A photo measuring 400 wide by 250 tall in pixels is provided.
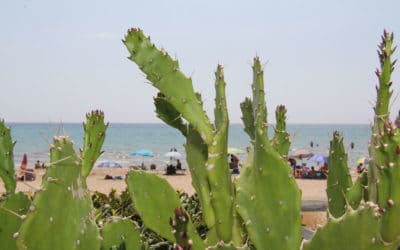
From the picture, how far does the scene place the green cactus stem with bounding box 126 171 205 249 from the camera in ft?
10.7

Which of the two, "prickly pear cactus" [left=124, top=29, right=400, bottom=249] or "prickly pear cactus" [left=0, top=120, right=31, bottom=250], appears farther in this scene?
"prickly pear cactus" [left=0, top=120, right=31, bottom=250]

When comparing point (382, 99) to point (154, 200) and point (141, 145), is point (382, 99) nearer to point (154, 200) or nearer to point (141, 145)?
point (154, 200)

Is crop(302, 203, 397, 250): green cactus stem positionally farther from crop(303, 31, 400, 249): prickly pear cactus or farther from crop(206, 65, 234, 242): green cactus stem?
crop(206, 65, 234, 242): green cactus stem

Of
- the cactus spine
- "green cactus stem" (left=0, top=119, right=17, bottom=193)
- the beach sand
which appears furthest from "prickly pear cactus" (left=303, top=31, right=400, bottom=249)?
the beach sand

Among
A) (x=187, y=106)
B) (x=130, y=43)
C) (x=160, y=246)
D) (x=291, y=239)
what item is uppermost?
(x=130, y=43)

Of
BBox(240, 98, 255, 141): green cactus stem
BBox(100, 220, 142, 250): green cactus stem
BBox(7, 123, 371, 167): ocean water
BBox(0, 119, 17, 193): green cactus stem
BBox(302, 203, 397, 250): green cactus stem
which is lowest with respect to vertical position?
BBox(7, 123, 371, 167): ocean water

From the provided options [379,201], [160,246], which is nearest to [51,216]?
[379,201]

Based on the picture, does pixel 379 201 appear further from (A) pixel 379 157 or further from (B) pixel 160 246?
(B) pixel 160 246

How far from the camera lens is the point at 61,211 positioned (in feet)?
6.92

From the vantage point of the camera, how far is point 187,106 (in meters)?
2.89

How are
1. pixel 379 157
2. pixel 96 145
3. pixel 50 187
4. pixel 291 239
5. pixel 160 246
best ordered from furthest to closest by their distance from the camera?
pixel 160 246, pixel 96 145, pixel 291 239, pixel 379 157, pixel 50 187

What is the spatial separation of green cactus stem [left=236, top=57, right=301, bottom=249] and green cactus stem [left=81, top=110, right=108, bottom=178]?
733 mm

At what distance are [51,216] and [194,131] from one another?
3.56 feet

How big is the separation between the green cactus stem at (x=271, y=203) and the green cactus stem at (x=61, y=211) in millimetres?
729
